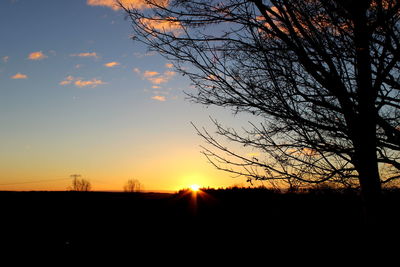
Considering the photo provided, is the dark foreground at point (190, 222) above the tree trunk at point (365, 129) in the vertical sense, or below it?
below

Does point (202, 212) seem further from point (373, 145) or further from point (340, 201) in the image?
point (373, 145)

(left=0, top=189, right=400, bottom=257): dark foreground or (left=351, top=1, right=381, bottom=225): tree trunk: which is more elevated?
(left=351, top=1, right=381, bottom=225): tree trunk

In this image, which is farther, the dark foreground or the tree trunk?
the dark foreground

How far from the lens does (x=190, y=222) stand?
18.3 feet

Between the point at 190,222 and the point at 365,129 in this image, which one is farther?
the point at 190,222

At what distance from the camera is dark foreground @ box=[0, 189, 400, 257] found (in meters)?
4.63

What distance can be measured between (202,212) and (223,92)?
281cm

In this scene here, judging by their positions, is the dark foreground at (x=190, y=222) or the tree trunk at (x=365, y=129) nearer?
the tree trunk at (x=365, y=129)

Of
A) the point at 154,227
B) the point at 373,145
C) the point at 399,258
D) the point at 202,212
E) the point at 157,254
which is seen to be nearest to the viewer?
the point at 373,145

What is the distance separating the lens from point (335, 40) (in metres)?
3.14

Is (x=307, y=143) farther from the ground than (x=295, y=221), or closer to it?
farther from the ground

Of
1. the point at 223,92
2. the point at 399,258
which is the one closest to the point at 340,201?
the point at 399,258

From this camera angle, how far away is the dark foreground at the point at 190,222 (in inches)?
182

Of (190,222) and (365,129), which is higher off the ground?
(365,129)
